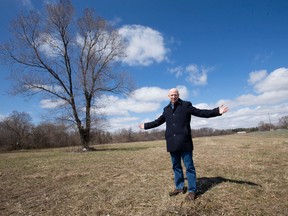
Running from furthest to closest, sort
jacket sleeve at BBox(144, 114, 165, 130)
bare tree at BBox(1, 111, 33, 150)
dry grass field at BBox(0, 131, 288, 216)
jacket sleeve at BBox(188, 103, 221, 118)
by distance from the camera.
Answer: bare tree at BBox(1, 111, 33, 150) → jacket sleeve at BBox(144, 114, 165, 130) → jacket sleeve at BBox(188, 103, 221, 118) → dry grass field at BBox(0, 131, 288, 216)

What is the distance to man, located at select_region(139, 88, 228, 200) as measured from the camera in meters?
5.02

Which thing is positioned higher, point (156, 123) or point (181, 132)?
point (156, 123)

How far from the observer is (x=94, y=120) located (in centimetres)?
2241

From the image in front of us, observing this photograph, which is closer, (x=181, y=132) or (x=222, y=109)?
(x=222, y=109)

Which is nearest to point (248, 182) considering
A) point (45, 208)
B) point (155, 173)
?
point (155, 173)

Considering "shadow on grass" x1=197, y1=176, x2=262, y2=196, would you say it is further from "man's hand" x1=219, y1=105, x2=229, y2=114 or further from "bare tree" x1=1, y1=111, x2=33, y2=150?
"bare tree" x1=1, y1=111, x2=33, y2=150

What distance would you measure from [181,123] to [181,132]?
0.19 m

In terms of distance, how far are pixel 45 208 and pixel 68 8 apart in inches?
871

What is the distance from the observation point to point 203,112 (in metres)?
5.11

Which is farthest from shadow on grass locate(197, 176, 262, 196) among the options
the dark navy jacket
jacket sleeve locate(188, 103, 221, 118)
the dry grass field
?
jacket sleeve locate(188, 103, 221, 118)

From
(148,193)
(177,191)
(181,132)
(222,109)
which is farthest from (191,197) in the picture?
(222,109)

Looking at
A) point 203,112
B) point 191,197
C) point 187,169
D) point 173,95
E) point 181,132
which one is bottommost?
point 191,197

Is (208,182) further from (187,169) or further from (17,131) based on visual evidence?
(17,131)

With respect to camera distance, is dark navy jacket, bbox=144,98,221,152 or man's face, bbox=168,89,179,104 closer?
dark navy jacket, bbox=144,98,221,152
